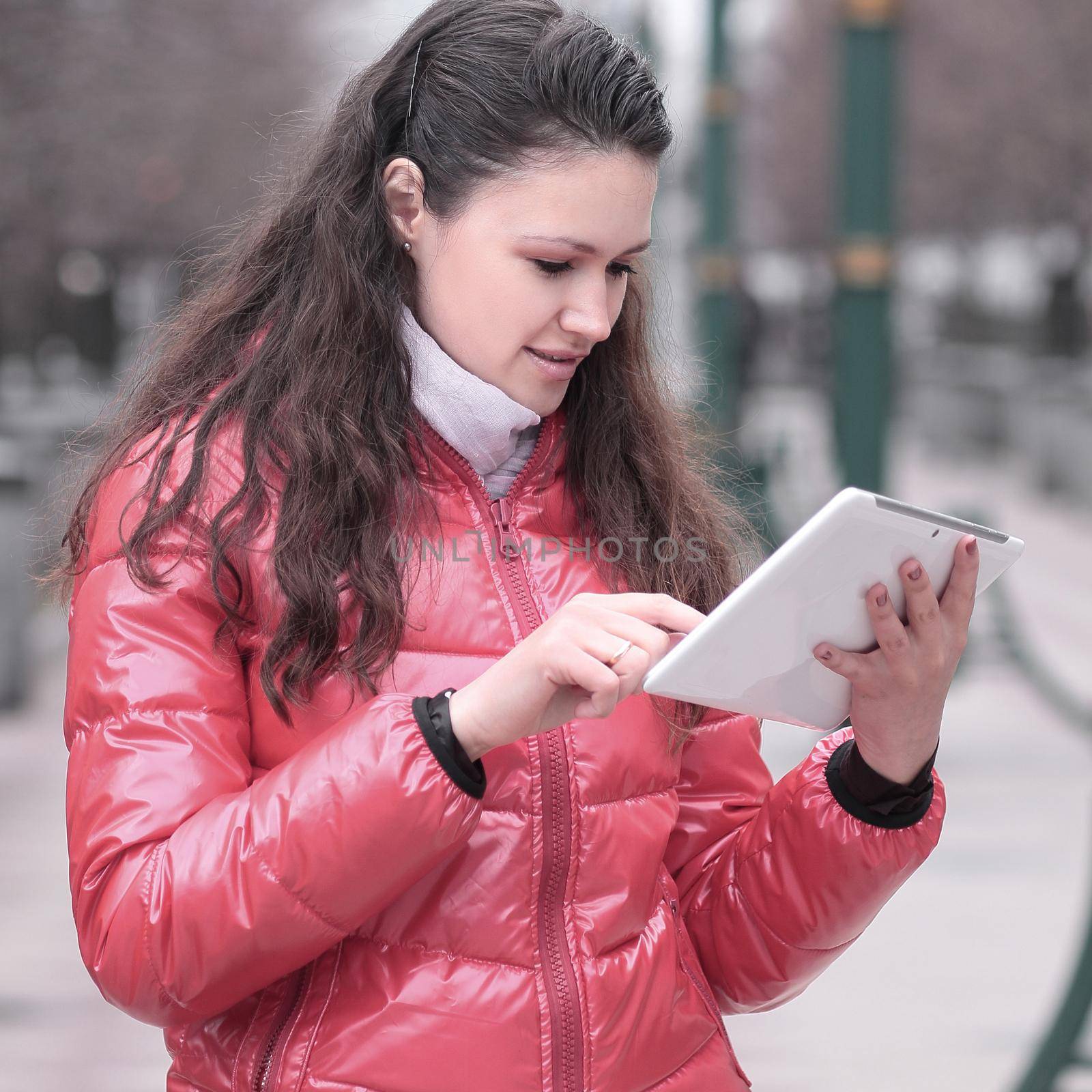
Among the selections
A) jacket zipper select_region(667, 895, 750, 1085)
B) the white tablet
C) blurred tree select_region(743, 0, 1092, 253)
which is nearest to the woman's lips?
the white tablet

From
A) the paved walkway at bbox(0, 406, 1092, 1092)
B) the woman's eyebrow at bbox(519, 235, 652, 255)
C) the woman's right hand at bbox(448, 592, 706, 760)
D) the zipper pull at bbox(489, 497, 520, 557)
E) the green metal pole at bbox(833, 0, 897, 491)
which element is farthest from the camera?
the green metal pole at bbox(833, 0, 897, 491)

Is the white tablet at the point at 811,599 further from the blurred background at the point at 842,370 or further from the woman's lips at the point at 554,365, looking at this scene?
the blurred background at the point at 842,370

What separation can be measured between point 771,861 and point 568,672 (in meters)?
0.58

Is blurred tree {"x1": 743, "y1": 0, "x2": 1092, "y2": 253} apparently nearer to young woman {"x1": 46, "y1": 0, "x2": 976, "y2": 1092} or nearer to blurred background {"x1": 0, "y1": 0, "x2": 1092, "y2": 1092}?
blurred background {"x1": 0, "y1": 0, "x2": 1092, "y2": 1092}

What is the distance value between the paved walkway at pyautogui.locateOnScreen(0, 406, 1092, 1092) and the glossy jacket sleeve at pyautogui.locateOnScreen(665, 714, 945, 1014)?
7.87 feet

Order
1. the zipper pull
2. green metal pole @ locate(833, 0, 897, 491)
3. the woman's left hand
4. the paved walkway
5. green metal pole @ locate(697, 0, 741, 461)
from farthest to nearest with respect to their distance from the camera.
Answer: green metal pole @ locate(697, 0, 741, 461)
green metal pole @ locate(833, 0, 897, 491)
the paved walkway
the zipper pull
the woman's left hand

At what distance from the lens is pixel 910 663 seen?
1703 millimetres

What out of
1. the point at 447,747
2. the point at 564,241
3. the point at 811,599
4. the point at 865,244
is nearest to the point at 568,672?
the point at 447,747

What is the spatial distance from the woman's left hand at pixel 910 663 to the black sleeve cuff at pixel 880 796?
44 millimetres

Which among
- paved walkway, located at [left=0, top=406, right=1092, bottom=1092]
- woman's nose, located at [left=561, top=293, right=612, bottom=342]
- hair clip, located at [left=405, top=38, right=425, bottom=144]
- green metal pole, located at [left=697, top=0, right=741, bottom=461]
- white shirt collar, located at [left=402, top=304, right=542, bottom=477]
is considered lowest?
paved walkway, located at [left=0, top=406, right=1092, bottom=1092]

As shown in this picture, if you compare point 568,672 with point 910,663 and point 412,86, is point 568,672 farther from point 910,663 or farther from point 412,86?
point 412,86

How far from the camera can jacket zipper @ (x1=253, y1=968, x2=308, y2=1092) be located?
1673 millimetres

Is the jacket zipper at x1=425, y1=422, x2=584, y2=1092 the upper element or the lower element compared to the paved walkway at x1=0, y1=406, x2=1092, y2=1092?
upper

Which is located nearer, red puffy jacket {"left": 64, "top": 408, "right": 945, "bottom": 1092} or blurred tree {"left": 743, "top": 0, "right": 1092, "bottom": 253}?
red puffy jacket {"left": 64, "top": 408, "right": 945, "bottom": 1092}
